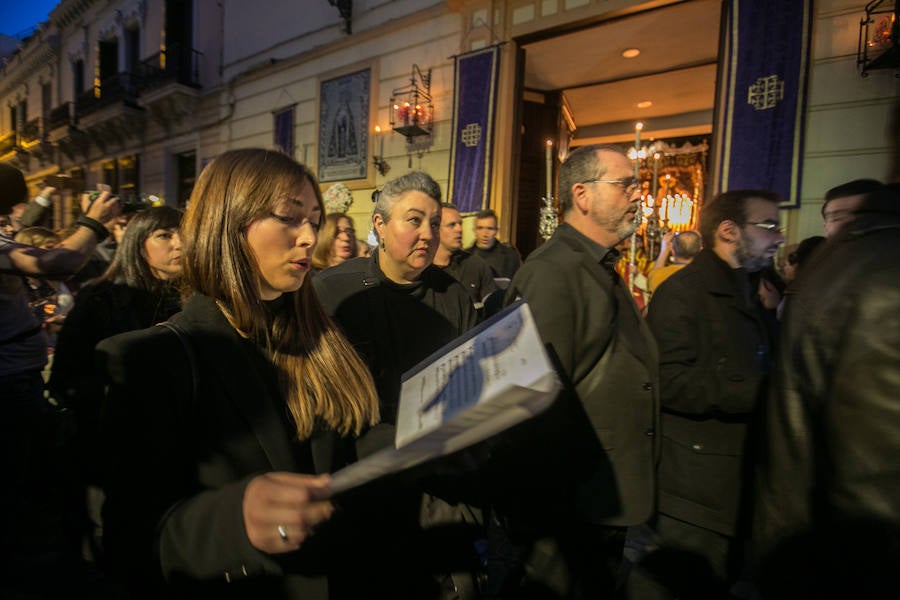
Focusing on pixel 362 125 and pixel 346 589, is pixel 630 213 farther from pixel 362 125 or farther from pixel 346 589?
pixel 362 125

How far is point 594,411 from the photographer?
1.79 meters

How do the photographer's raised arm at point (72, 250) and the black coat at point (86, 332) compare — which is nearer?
the photographer's raised arm at point (72, 250)

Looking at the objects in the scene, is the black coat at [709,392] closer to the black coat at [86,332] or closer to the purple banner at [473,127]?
the black coat at [86,332]

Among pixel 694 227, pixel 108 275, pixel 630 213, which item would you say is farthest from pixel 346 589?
pixel 694 227

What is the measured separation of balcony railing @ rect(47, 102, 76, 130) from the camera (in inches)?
735

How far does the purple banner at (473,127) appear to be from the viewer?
7.82 metres

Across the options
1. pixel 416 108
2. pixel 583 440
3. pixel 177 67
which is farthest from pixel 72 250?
pixel 177 67

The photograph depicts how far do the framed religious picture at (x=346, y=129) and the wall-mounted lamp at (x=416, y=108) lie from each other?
107cm

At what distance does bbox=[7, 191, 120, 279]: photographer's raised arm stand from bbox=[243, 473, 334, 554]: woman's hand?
2.01 m

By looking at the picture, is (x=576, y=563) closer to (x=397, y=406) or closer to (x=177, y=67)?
(x=397, y=406)

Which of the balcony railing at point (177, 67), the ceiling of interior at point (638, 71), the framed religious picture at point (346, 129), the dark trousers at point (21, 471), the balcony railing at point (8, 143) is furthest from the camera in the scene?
the balcony railing at point (8, 143)

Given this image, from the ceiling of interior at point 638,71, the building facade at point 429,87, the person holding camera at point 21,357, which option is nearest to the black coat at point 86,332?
the person holding camera at point 21,357

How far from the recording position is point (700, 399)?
203cm

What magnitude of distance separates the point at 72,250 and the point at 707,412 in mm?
3071
